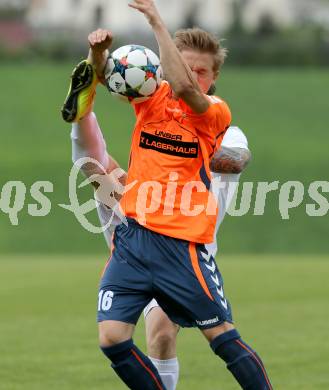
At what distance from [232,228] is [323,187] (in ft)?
10.0

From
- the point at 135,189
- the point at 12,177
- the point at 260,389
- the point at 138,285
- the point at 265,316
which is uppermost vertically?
the point at 135,189

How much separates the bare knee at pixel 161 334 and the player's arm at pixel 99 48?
69.3 inches

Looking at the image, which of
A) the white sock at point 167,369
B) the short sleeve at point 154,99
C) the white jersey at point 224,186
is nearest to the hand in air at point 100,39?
the short sleeve at point 154,99

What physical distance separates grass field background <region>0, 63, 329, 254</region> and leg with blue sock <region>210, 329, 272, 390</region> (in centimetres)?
1861

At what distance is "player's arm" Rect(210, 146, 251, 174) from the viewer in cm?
698

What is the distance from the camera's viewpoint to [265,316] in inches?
511

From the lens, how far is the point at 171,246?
6.53 m

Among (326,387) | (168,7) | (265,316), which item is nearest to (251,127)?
(265,316)

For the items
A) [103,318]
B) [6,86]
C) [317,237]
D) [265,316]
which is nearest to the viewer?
[103,318]

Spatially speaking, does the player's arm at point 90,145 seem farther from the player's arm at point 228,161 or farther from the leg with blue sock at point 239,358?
the leg with blue sock at point 239,358

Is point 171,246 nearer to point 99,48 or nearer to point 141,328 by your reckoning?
point 99,48

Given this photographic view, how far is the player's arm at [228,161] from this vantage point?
22.9 feet

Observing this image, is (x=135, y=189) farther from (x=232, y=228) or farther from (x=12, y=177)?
(x=12, y=177)

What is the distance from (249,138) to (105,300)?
31872mm
